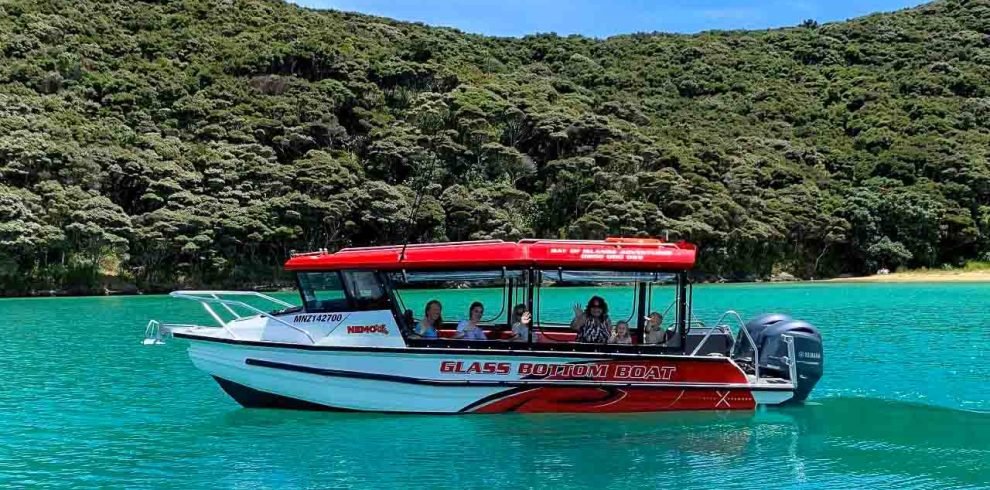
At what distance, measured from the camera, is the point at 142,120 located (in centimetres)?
6844

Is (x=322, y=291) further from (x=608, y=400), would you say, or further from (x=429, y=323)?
(x=608, y=400)

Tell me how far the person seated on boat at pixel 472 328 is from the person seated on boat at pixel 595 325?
152 centimetres

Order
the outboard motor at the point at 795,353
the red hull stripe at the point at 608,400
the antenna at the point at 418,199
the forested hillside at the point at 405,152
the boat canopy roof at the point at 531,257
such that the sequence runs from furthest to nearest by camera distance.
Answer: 1. the antenna at the point at 418,199
2. the forested hillside at the point at 405,152
3. the outboard motor at the point at 795,353
4. the red hull stripe at the point at 608,400
5. the boat canopy roof at the point at 531,257

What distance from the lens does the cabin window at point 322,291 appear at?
1263cm

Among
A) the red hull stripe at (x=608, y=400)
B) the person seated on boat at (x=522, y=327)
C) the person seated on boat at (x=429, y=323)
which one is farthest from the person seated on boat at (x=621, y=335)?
the person seated on boat at (x=429, y=323)

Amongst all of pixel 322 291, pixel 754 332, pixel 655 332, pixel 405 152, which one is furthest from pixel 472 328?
pixel 405 152

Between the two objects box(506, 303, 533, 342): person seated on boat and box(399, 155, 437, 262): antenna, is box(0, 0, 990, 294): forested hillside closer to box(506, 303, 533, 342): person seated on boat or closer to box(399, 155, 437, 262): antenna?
box(399, 155, 437, 262): antenna

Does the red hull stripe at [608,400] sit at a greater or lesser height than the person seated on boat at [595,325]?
lesser

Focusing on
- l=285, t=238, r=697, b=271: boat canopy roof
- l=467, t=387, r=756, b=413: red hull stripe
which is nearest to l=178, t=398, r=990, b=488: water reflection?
l=467, t=387, r=756, b=413: red hull stripe

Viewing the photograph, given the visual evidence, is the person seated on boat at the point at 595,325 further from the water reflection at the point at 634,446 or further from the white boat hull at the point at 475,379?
the water reflection at the point at 634,446

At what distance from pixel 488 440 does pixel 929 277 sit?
5991 centimetres

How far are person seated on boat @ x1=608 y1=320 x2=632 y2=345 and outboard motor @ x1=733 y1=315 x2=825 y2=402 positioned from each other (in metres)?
2.16

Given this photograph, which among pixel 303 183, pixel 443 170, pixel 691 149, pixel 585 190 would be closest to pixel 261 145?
pixel 303 183

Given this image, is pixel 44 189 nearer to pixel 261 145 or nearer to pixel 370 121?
pixel 261 145
